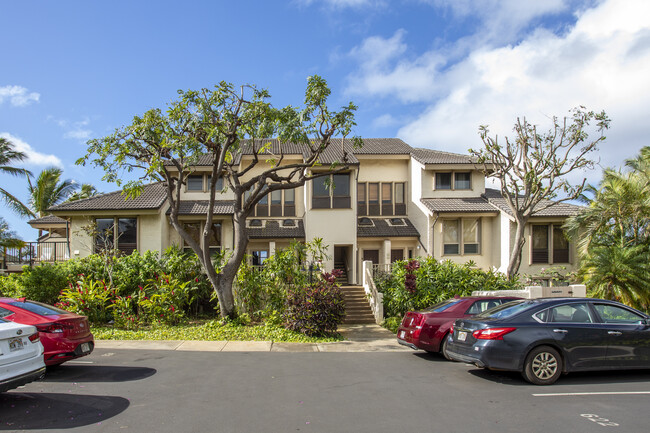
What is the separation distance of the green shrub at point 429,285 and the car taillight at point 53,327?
10.9 m

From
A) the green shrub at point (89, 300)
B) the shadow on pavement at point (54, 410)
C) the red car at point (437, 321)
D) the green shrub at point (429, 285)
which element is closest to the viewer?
the shadow on pavement at point (54, 410)

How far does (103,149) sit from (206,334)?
6.47 metres

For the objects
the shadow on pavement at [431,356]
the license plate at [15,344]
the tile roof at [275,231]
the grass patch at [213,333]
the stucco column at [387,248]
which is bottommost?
the grass patch at [213,333]

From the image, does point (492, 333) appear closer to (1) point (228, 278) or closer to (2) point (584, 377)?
(2) point (584, 377)

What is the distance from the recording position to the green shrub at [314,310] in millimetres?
13250

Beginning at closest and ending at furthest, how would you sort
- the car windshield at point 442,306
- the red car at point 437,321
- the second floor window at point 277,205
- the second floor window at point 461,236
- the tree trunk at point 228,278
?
the red car at point 437,321
the car windshield at point 442,306
the tree trunk at point 228,278
the second floor window at point 461,236
the second floor window at point 277,205

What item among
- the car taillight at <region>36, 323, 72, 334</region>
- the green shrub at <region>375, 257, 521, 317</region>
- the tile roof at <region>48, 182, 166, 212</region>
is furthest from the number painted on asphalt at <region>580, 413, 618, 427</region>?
the tile roof at <region>48, 182, 166, 212</region>

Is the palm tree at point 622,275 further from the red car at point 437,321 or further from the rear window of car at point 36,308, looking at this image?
the rear window of car at point 36,308

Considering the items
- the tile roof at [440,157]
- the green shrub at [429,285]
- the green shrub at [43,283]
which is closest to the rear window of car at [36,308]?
the green shrub at [43,283]

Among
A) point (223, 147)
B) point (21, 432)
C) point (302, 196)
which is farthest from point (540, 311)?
point (302, 196)

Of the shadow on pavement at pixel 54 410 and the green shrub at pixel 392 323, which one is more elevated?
the shadow on pavement at pixel 54 410

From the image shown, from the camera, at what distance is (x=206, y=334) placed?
44.0 ft

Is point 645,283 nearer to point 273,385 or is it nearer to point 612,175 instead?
point 612,175

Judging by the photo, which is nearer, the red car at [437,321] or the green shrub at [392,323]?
the red car at [437,321]
